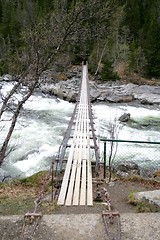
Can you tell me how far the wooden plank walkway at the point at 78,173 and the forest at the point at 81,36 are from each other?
2099 millimetres

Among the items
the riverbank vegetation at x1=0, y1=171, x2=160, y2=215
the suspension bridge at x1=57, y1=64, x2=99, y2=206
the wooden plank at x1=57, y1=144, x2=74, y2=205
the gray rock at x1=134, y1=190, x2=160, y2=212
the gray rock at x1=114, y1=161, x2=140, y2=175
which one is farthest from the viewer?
the gray rock at x1=114, y1=161, x2=140, y2=175

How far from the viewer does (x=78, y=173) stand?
6188 millimetres

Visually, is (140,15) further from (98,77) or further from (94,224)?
(94,224)

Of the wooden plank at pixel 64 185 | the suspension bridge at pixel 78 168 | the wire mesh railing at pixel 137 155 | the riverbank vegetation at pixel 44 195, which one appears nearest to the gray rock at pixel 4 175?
the riverbank vegetation at pixel 44 195

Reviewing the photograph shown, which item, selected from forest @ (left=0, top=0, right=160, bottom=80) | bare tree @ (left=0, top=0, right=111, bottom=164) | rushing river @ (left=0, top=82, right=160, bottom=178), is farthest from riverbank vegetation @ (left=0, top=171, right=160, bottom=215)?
forest @ (left=0, top=0, right=160, bottom=80)

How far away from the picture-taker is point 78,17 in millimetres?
5641

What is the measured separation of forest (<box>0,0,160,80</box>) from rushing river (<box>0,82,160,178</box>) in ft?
6.80

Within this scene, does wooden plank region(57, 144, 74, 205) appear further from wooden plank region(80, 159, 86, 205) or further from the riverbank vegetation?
wooden plank region(80, 159, 86, 205)

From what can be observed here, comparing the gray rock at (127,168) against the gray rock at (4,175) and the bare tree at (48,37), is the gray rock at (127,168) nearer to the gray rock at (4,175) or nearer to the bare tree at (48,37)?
the gray rock at (4,175)

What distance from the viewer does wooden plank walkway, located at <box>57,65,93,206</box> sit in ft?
16.1

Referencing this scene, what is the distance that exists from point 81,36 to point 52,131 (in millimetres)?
7332

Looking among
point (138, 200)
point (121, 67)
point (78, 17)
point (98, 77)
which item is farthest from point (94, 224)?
point (121, 67)

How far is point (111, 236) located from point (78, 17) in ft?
12.8

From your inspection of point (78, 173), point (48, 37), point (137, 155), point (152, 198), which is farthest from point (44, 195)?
point (137, 155)
